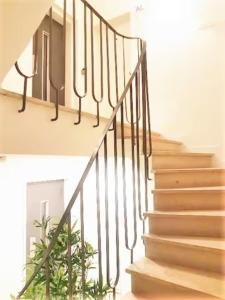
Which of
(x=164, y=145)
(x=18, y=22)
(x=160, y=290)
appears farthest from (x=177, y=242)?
(x=18, y=22)

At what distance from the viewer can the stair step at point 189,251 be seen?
1.77 metres

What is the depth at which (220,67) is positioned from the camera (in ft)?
11.3

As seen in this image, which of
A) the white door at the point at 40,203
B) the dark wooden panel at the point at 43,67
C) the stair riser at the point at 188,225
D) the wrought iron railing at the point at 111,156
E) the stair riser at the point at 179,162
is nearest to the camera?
the wrought iron railing at the point at 111,156

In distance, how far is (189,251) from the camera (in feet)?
6.16

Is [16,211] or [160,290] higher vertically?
[16,211]

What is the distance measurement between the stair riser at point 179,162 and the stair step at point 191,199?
0.41 m

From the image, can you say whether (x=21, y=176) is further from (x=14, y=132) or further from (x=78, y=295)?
(x=14, y=132)

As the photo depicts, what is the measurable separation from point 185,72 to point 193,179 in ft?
5.59

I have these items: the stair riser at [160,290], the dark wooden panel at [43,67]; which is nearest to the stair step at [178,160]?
the stair riser at [160,290]

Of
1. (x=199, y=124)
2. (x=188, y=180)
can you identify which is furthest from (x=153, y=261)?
(x=199, y=124)

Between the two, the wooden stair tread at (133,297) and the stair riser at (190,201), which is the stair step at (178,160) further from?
the wooden stair tread at (133,297)

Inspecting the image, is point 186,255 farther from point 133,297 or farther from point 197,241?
point 133,297

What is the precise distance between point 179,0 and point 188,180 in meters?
2.55

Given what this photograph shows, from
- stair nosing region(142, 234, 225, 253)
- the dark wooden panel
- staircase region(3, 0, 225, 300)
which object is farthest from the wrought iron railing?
the dark wooden panel
